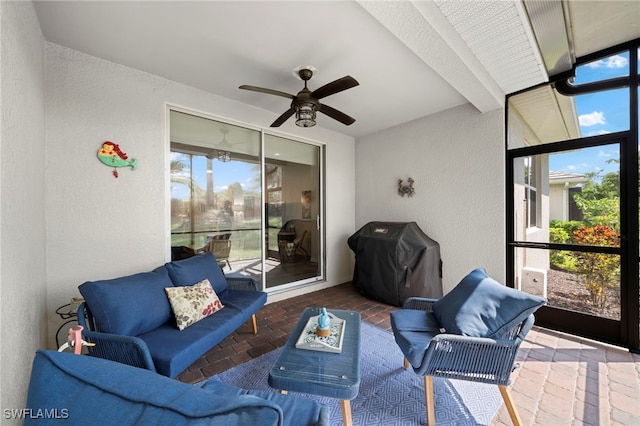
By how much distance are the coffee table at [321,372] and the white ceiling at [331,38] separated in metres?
2.26

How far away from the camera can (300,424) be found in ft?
3.25

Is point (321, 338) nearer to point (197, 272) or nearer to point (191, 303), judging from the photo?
point (191, 303)

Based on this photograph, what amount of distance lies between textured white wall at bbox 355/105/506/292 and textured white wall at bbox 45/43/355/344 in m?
3.05

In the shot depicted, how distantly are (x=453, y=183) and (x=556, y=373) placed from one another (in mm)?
2246

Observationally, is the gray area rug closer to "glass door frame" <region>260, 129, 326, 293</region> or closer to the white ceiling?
"glass door frame" <region>260, 129, 326, 293</region>

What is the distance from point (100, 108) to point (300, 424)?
304cm

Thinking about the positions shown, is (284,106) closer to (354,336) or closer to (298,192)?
(298,192)

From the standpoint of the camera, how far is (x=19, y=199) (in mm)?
1346

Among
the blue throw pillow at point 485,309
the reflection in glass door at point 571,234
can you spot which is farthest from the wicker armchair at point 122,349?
the reflection in glass door at point 571,234

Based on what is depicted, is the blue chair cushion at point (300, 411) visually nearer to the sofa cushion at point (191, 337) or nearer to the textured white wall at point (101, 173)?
the sofa cushion at point (191, 337)

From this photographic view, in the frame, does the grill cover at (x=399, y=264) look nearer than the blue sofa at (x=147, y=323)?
No

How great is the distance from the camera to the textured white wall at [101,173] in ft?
7.03

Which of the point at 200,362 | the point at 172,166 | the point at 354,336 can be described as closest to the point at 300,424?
the point at 354,336

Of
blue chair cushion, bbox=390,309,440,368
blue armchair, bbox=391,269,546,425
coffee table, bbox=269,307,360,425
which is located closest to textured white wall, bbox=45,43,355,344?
coffee table, bbox=269,307,360,425
